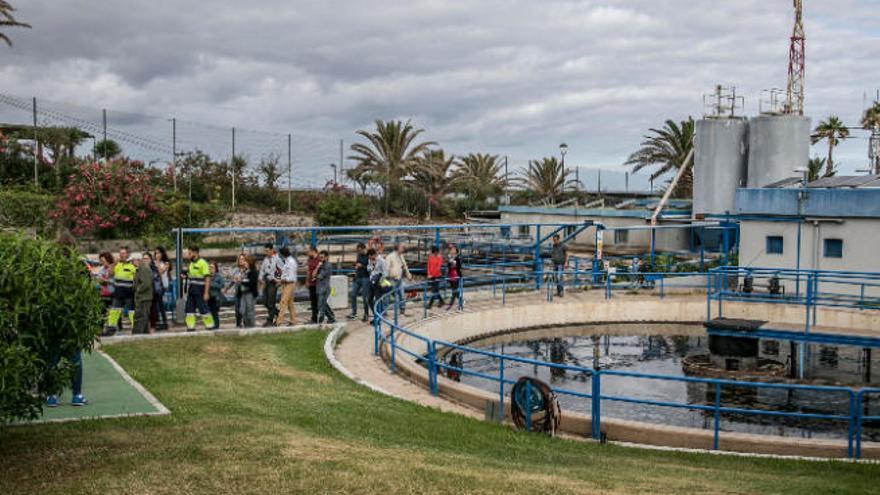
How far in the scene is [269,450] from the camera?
8.52 metres

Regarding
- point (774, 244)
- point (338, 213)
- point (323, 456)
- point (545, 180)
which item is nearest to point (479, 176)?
point (545, 180)

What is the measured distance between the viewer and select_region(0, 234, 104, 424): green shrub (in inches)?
292

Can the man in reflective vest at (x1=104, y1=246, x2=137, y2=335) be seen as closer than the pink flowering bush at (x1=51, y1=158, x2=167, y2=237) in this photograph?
Yes

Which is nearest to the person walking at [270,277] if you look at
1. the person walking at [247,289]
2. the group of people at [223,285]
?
the group of people at [223,285]

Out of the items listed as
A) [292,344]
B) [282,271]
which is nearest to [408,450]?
[292,344]

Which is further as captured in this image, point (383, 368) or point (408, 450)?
point (383, 368)

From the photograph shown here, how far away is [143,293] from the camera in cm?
1623

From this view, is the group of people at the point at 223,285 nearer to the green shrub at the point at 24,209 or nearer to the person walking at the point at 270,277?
the person walking at the point at 270,277

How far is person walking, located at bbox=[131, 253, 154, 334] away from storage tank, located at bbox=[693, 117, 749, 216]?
1138 inches

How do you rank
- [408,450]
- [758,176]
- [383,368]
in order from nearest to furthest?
[408,450] < [383,368] < [758,176]

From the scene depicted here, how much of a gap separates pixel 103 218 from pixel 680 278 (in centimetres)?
2184

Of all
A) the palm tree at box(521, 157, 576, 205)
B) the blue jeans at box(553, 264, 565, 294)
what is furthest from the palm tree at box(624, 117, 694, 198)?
the blue jeans at box(553, 264, 565, 294)

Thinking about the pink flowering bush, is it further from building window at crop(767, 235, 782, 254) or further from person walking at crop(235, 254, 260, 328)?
building window at crop(767, 235, 782, 254)

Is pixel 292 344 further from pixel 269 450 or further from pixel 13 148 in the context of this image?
pixel 13 148
